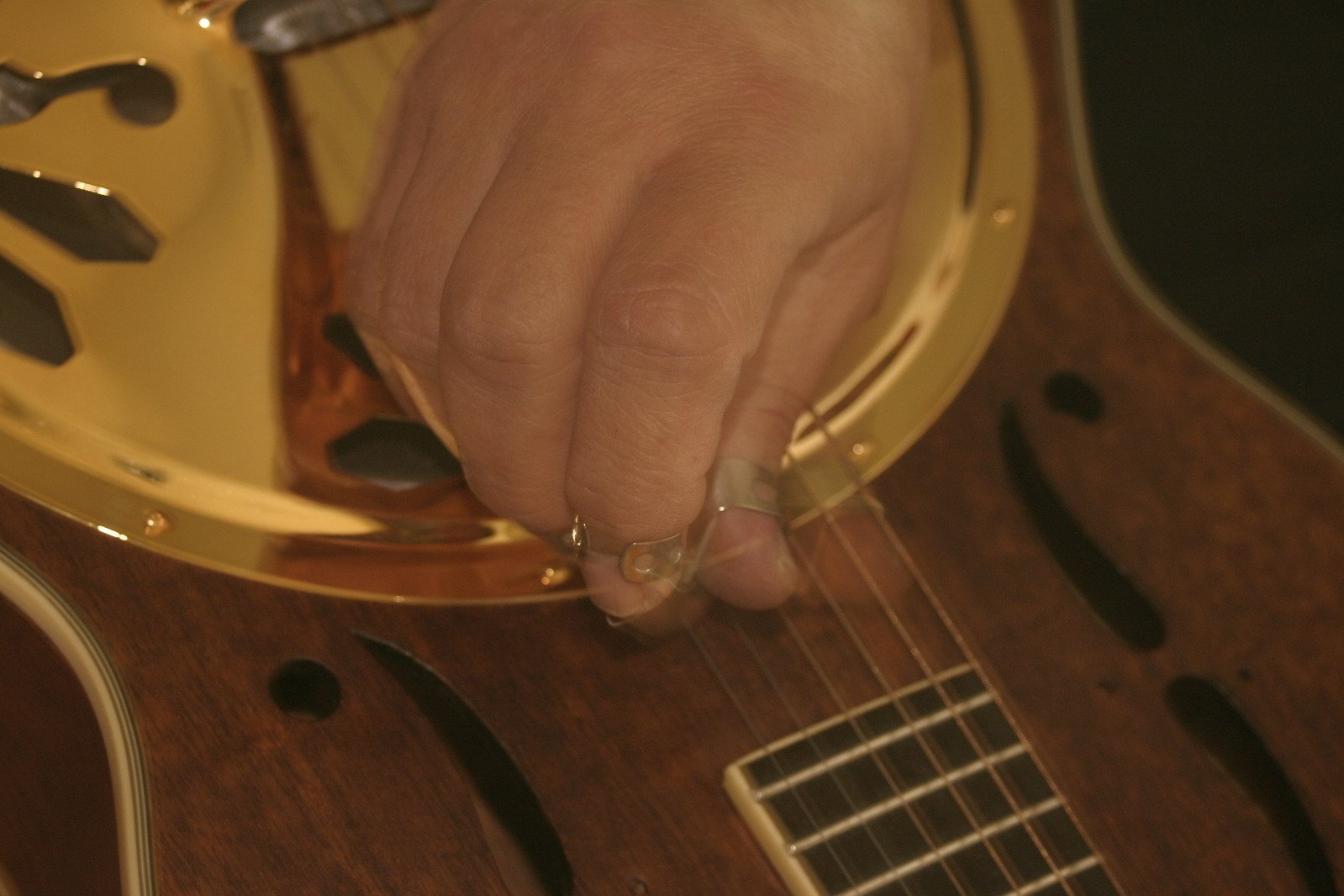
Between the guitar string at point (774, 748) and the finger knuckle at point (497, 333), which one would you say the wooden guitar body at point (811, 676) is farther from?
the finger knuckle at point (497, 333)

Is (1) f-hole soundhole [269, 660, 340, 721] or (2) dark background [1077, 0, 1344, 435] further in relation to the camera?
(2) dark background [1077, 0, 1344, 435]

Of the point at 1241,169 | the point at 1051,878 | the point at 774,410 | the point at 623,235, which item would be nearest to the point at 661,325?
the point at 623,235

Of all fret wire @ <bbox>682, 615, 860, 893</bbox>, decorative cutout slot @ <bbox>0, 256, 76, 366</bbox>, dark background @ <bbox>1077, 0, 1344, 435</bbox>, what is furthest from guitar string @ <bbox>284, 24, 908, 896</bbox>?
dark background @ <bbox>1077, 0, 1344, 435</bbox>

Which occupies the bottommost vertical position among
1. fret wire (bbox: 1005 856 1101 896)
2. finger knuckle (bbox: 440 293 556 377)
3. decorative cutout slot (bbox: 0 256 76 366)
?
fret wire (bbox: 1005 856 1101 896)

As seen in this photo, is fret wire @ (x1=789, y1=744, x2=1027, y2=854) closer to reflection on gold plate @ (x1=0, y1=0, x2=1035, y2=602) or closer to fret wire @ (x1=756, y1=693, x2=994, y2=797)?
fret wire @ (x1=756, y1=693, x2=994, y2=797)

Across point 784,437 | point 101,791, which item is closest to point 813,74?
point 784,437

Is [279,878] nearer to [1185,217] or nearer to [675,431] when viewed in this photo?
[675,431]

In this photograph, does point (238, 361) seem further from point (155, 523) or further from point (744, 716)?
point (744, 716)
